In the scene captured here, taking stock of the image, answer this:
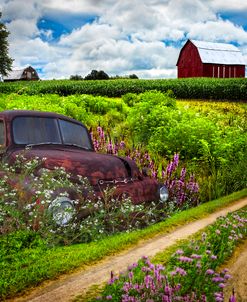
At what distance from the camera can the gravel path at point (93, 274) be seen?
16.8 ft

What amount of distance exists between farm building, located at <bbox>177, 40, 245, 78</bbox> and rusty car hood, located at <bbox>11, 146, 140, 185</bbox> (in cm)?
4695

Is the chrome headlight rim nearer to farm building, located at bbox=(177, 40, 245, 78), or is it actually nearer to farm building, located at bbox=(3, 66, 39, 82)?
farm building, located at bbox=(177, 40, 245, 78)

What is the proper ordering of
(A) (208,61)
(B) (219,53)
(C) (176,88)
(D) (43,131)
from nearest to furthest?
(D) (43,131), (C) (176,88), (A) (208,61), (B) (219,53)

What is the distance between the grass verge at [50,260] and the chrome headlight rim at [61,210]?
0.37 m

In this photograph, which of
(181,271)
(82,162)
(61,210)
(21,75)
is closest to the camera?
(181,271)

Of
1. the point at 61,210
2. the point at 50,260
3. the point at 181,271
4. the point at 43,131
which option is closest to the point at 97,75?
the point at 43,131

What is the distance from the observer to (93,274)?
5727 millimetres

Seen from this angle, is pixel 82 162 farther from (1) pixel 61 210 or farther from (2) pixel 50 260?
(2) pixel 50 260

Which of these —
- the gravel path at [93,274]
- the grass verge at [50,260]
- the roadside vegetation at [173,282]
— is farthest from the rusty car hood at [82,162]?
the roadside vegetation at [173,282]

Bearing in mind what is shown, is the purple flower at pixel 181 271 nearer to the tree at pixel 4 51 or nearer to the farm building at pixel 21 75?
the tree at pixel 4 51

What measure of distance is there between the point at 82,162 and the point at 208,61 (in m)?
48.1

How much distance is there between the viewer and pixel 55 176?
736 centimetres

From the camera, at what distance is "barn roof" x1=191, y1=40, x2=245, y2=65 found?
178ft

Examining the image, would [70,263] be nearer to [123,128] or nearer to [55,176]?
[55,176]
